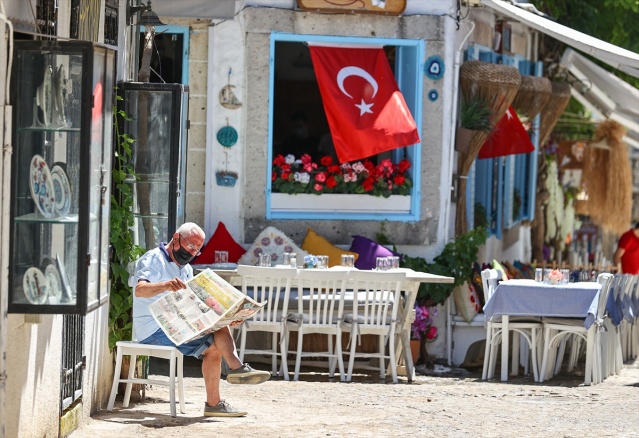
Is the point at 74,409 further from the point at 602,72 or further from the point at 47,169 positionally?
the point at 602,72

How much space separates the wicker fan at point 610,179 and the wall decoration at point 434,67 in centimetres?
843

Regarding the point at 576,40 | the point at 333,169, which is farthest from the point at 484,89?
the point at 333,169

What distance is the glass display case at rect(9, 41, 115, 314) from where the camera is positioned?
729cm

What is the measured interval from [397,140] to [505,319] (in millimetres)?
1946

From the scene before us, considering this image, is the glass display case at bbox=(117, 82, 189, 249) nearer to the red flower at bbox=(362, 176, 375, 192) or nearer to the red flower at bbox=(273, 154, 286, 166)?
the red flower at bbox=(273, 154, 286, 166)

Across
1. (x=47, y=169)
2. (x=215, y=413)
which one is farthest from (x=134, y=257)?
(x=47, y=169)

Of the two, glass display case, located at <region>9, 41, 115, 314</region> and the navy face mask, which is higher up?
glass display case, located at <region>9, 41, 115, 314</region>

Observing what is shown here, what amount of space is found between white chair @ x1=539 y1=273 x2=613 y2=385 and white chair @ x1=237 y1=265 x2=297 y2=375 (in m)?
2.37

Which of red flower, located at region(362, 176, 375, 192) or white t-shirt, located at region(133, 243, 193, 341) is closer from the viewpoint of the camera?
white t-shirt, located at region(133, 243, 193, 341)

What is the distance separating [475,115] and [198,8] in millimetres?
5127

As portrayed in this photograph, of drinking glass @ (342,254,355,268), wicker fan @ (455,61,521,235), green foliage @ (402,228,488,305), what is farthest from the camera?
wicker fan @ (455,61,521,235)

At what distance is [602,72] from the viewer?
59.8 feet

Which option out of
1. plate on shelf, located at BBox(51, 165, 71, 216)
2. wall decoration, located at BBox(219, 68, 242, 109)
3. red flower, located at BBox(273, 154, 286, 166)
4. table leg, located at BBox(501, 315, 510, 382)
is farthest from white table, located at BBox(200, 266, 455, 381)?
plate on shelf, located at BBox(51, 165, 71, 216)

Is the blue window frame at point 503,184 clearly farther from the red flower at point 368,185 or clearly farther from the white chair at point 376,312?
the white chair at point 376,312
